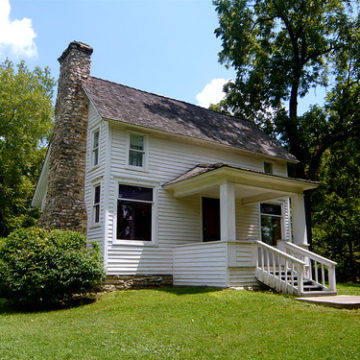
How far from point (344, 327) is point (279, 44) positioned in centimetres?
1903

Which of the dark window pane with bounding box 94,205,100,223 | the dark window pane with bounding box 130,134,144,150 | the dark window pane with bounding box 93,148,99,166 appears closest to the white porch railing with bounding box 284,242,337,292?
the dark window pane with bounding box 130,134,144,150

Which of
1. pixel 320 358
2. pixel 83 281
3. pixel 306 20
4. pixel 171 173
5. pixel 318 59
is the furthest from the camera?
pixel 318 59

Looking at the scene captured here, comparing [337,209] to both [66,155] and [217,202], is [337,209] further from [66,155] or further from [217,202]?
[66,155]

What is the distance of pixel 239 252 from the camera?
40.3ft

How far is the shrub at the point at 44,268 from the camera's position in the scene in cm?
1075

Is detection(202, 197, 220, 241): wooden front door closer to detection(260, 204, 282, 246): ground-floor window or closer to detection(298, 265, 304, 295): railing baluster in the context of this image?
detection(260, 204, 282, 246): ground-floor window

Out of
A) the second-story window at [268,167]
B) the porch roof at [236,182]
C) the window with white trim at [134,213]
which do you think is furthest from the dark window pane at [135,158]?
the second-story window at [268,167]

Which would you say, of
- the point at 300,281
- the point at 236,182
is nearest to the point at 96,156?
the point at 236,182

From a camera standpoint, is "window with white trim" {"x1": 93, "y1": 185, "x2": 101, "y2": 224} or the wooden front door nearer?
"window with white trim" {"x1": 93, "y1": 185, "x2": 101, "y2": 224}

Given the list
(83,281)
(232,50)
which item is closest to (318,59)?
(232,50)

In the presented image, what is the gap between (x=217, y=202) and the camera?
16.2 meters

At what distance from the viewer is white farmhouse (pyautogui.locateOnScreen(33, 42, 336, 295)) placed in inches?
495

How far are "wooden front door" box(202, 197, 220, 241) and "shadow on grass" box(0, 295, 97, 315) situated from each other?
5190mm

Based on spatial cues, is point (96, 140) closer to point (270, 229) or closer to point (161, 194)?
point (161, 194)
